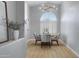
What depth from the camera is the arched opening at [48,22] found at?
1415cm

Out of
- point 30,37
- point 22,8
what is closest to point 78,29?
point 22,8

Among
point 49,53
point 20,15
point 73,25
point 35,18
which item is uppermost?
point 35,18

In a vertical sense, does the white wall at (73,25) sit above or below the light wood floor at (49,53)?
above

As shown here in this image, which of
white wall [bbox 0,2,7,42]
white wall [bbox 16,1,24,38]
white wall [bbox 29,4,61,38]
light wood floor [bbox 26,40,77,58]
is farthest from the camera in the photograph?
white wall [bbox 29,4,61,38]

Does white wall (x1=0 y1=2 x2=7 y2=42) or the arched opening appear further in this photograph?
the arched opening

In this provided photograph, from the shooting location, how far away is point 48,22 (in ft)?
47.2

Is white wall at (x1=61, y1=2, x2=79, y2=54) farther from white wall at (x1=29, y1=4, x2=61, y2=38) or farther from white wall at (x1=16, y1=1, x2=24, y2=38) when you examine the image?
white wall at (x1=29, y1=4, x2=61, y2=38)

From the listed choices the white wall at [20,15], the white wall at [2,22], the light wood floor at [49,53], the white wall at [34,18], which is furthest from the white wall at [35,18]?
the white wall at [2,22]

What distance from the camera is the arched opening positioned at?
14.2 m

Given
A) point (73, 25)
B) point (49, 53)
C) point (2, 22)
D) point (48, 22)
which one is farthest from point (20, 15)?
point (48, 22)

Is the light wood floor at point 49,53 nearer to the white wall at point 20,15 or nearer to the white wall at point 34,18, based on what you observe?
the white wall at point 20,15

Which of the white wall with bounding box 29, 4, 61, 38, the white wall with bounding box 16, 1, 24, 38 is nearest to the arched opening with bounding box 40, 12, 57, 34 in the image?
the white wall with bounding box 29, 4, 61, 38

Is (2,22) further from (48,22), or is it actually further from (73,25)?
(48,22)

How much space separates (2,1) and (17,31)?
126cm
